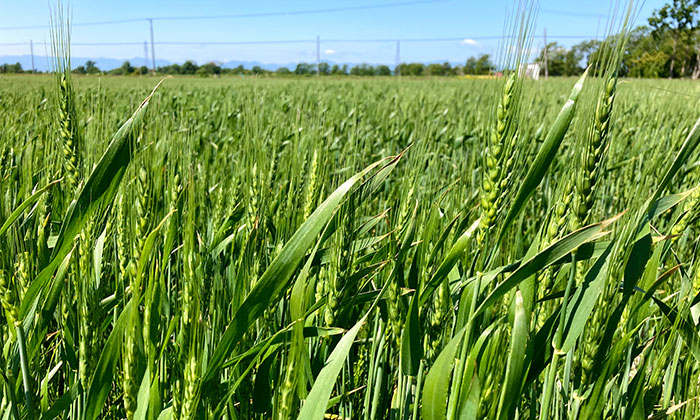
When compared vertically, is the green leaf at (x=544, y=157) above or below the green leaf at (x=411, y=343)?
above

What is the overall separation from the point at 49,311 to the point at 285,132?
9.10 ft

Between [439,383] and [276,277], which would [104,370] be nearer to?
[276,277]

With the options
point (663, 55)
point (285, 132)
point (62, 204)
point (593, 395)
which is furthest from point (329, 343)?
point (663, 55)

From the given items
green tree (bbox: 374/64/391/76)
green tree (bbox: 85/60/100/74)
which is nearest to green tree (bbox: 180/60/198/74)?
green tree (bbox: 374/64/391/76)

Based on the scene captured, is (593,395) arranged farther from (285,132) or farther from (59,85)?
(285,132)

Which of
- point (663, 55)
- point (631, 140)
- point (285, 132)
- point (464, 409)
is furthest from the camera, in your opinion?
point (663, 55)

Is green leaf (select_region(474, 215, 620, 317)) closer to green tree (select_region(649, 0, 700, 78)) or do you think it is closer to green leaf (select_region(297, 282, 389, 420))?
green leaf (select_region(297, 282, 389, 420))

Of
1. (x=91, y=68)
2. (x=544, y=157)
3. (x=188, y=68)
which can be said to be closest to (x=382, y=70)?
(x=188, y=68)

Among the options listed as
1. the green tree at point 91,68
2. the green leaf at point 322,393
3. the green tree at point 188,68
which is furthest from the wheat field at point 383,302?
the green tree at point 188,68

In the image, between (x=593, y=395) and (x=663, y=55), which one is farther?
(x=663, y=55)

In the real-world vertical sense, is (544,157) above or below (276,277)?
above

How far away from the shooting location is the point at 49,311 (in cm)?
79

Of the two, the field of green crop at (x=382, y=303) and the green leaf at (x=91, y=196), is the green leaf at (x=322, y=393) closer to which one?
the field of green crop at (x=382, y=303)

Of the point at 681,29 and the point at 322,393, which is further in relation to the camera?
the point at 681,29
